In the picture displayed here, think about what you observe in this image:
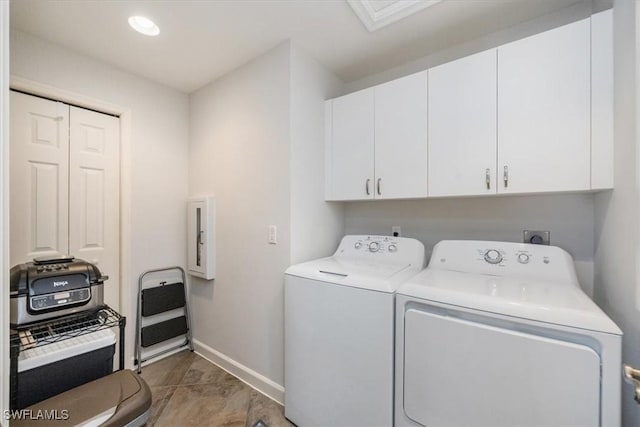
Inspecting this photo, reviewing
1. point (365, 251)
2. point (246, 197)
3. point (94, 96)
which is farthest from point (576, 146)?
point (94, 96)

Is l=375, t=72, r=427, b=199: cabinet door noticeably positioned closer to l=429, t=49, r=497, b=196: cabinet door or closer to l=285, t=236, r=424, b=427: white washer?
l=429, t=49, r=497, b=196: cabinet door

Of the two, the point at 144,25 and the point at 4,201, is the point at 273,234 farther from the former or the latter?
the point at 144,25

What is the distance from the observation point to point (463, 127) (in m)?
1.50

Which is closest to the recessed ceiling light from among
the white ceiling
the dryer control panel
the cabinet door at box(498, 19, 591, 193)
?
the white ceiling

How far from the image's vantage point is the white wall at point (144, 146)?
73.1 inches

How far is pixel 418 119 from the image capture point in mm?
1646

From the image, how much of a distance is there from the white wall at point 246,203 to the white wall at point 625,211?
5.24 feet

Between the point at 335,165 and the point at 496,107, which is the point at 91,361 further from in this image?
the point at 496,107

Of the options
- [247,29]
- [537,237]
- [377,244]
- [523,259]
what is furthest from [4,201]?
[537,237]

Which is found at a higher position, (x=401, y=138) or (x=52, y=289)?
(x=401, y=138)

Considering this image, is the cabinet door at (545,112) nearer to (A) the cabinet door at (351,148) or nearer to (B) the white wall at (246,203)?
(A) the cabinet door at (351,148)

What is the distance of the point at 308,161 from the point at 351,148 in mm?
334

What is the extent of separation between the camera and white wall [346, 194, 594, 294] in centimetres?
146

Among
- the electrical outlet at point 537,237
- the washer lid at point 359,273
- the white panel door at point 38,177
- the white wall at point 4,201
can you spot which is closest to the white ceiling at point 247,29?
the white panel door at point 38,177
